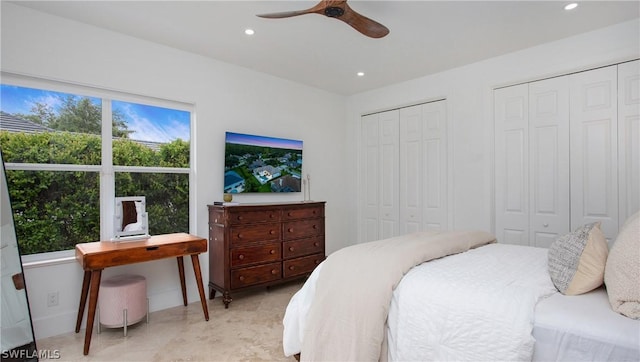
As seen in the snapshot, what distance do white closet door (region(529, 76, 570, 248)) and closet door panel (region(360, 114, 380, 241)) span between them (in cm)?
194

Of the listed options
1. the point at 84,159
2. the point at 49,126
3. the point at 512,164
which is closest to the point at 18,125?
the point at 49,126

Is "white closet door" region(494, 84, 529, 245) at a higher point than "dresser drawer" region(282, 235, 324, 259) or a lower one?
higher

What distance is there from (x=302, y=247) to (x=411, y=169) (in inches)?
70.7

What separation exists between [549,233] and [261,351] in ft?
9.78

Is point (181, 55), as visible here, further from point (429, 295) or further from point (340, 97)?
point (429, 295)

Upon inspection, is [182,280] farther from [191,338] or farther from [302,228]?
[302,228]

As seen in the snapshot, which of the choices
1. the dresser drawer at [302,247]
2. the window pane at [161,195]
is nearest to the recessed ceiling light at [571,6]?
the dresser drawer at [302,247]

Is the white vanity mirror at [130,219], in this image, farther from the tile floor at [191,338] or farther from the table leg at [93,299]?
the tile floor at [191,338]

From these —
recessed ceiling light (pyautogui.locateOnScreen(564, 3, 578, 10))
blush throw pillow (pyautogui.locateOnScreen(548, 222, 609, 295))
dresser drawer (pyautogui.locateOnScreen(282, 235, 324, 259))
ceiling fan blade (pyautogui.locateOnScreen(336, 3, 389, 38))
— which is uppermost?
recessed ceiling light (pyautogui.locateOnScreen(564, 3, 578, 10))

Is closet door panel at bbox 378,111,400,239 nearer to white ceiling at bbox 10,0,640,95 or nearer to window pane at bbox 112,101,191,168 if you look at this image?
white ceiling at bbox 10,0,640,95

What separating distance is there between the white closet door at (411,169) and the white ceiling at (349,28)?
0.76 metres

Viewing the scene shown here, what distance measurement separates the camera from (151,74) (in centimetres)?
323

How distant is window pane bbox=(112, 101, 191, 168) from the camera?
10.4 ft

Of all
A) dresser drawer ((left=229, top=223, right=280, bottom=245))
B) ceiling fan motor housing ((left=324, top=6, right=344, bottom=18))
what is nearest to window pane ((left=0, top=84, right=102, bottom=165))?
dresser drawer ((left=229, top=223, right=280, bottom=245))
